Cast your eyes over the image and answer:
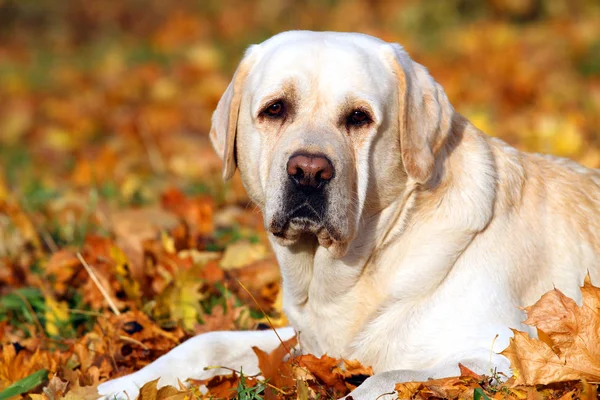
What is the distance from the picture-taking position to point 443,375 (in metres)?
3.13

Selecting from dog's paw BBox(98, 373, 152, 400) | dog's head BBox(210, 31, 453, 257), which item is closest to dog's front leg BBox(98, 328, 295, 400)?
dog's paw BBox(98, 373, 152, 400)

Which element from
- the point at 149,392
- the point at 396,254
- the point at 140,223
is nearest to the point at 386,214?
the point at 396,254

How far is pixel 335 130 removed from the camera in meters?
3.33

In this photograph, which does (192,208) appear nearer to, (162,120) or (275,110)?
(275,110)

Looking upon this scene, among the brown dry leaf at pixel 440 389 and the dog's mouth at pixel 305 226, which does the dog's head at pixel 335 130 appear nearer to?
the dog's mouth at pixel 305 226

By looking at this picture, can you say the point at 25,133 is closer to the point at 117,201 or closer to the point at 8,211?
the point at 117,201

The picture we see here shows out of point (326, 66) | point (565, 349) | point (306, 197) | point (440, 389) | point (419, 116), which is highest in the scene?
point (326, 66)

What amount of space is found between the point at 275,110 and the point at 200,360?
3.87 feet

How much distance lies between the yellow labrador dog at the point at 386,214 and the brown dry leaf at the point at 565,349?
0.22m

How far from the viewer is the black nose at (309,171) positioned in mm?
3141

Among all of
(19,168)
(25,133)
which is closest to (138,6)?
(25,133)

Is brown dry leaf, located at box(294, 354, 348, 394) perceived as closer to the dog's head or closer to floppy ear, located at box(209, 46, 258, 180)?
the dog's head

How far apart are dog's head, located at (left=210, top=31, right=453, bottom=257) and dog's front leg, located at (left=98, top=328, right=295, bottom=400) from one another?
26.6 inches

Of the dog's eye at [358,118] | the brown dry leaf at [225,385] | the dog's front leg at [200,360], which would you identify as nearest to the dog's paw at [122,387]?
the dog's front leg at [200,360]
